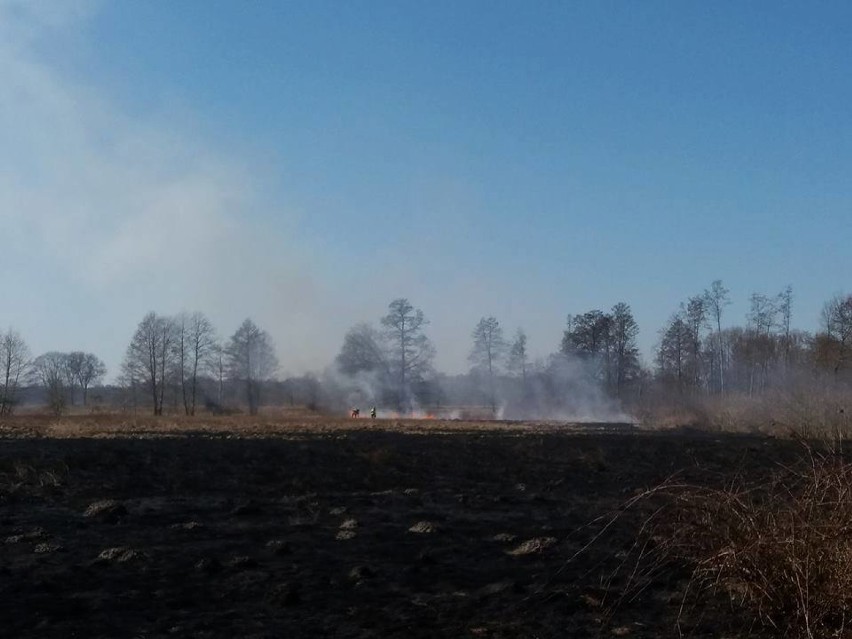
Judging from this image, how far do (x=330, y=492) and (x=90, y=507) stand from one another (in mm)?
4167

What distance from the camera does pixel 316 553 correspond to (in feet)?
27.1

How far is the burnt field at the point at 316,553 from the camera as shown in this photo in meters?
6.01

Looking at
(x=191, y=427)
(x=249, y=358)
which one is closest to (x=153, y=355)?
(x=249, y=358)

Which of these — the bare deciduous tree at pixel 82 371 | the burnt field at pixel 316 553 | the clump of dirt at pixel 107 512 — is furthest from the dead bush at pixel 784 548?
the bare deciduous tree at pixel 82 371

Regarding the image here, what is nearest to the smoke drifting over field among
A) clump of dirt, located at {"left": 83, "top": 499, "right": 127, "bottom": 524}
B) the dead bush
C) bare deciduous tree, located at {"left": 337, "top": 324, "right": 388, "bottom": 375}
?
bare deciduous tree, located at {"left": 337, "top": 324, "right": 388, "bottom": 375}

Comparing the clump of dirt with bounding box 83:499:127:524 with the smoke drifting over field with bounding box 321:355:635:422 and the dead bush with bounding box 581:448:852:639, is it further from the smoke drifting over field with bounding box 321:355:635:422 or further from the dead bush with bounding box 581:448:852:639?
the smoke drifting over field with bounding box 321:355:635:422

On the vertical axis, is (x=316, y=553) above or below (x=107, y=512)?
below

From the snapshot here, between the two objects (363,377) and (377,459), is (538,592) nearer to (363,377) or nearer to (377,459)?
(377,459)

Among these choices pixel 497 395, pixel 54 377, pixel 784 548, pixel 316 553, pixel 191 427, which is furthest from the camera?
pixel 497 395

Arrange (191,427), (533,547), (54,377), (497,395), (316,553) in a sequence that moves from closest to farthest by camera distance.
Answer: (316,553) < (533,547) < (191,427) < (54,377) < (497,395)

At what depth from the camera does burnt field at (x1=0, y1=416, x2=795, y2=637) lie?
601cm

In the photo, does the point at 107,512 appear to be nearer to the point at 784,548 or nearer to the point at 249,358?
the point at 784,548

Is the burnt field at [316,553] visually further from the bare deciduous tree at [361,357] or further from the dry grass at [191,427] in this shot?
the bare deciduous tree at [361,357]

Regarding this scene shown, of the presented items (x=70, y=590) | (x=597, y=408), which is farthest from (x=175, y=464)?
(x=597, y=408)
